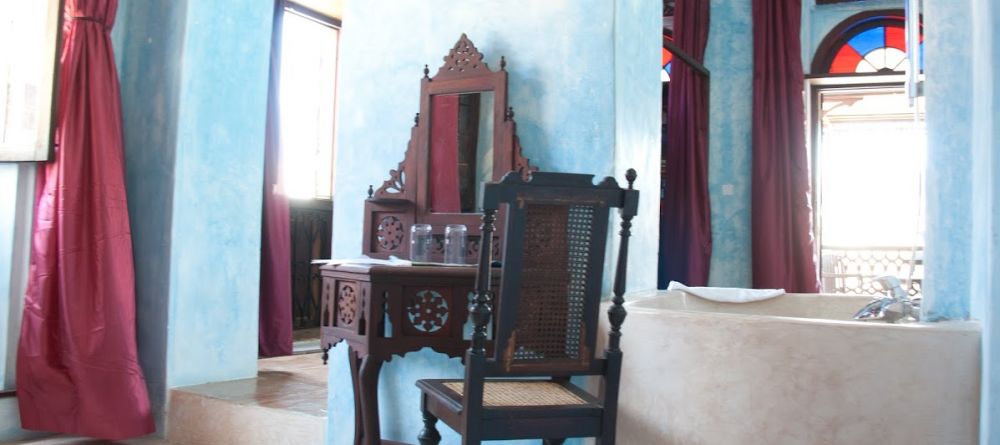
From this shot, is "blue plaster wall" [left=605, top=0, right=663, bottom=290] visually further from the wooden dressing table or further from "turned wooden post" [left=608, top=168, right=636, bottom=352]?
"turned wooden post" [left=608, top=168, right=636, bottom=352]

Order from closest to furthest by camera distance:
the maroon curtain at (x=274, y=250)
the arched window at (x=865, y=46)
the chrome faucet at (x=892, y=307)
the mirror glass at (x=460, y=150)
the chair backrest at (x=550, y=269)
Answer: the chair backrest at (x=550, y=269) < the chrome faucet at (x=892, y=307) < the mirror glass at (x=460, y=150) < the maroon curtain at (x=274, y=250) < the arched window at (x=865, y=46)

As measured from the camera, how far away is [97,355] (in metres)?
3.70

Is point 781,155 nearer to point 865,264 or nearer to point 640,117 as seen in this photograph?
point 865,264

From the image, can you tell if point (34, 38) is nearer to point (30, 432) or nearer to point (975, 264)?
point (30, 432)

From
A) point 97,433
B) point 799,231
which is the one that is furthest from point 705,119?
point 97,433

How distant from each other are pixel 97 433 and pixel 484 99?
2.26m

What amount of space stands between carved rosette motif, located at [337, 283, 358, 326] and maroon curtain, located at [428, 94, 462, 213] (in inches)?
18.6

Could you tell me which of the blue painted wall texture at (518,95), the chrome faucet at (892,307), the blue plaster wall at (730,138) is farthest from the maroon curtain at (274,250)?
the chrome faucet at (892,307)

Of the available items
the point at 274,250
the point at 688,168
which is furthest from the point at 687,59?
the point at 274,250

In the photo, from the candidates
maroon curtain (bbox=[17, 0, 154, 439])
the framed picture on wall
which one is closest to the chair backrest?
maroon curtain (bbox=[17, 0, 154, 439])

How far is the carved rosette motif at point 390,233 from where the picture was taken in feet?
10.4

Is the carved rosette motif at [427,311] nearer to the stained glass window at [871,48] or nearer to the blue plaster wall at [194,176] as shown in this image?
the blue plaster wall at [194,176]

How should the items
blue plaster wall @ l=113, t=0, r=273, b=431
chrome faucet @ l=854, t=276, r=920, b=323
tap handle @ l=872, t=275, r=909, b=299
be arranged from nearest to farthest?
chrome faucet @ l=854, t=276, r=920, b=323, tap handle @ l=872, t=275, r=909, b=299, blue plaster wall @ l=113, t=0, r=273, b=431

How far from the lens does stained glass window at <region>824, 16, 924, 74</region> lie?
247 inches
